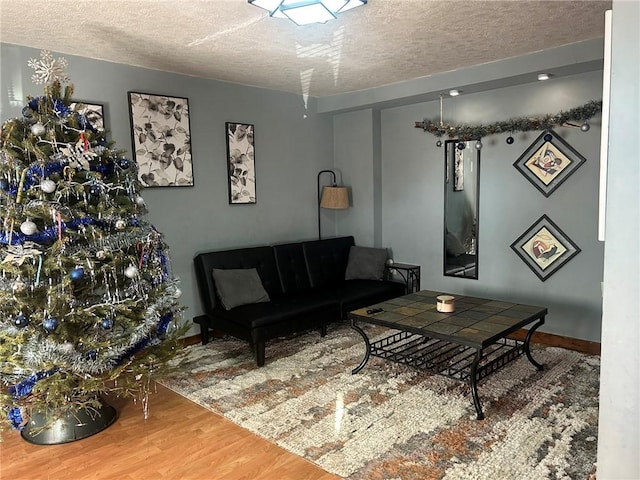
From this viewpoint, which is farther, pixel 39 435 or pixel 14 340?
pixel 39 435

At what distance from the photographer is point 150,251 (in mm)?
2678

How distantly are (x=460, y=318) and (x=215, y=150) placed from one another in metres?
2.72

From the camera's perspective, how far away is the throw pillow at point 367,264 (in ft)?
16.7

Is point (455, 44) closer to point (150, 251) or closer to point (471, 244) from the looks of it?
point (471, 244)

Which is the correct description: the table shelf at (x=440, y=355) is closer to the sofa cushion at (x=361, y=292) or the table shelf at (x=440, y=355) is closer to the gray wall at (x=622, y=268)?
the sofa cushion at (x=361, y=292)

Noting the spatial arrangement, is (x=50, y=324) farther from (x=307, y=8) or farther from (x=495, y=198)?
(x=495, y=198)

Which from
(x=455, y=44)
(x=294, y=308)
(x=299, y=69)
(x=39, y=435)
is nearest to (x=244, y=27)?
(x=299, y=69)

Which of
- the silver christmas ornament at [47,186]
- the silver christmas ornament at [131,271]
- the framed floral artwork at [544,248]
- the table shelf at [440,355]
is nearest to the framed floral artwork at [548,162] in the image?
the framed floral artwork at [544,248]

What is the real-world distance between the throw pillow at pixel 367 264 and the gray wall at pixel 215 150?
25.5 inches

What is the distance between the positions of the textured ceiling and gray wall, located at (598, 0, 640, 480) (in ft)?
5.04

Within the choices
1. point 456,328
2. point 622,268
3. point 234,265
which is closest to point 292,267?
point 234,265

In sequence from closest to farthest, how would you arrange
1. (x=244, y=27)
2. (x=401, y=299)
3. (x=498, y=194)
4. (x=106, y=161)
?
(x=106, y=161), (x=244, y=27), (x=401, y=299), (x=498, y=194)

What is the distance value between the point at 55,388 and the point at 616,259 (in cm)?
253

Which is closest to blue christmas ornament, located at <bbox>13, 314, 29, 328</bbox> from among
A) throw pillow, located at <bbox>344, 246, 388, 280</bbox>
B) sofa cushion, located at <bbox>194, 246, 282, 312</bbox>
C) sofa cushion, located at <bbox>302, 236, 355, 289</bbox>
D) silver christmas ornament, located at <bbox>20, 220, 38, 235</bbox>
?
silver christmas ornament, located at <bbox>20, 220, 38, 235</bbox>
